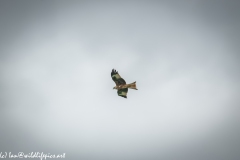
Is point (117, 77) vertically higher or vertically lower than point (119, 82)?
higher

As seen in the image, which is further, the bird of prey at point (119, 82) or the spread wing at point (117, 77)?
the spread wing at point (117, 77)

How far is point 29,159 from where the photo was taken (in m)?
98.7

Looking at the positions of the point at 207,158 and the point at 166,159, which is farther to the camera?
the point at 166,159

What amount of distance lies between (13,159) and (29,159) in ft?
33.3

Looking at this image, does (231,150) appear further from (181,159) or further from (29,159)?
(29,159)

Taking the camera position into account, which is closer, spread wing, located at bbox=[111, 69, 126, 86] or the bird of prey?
the bird of prey

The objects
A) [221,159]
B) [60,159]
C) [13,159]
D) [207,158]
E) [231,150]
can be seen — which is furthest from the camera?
[60,159]

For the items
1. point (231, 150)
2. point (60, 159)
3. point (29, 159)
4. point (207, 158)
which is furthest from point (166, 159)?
point (29, 159)

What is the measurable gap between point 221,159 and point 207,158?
8974 millimetres

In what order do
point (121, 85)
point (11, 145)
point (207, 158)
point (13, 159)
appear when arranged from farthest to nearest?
point (11, 145), point (207, 158), point (13, 159), point (121, 85)

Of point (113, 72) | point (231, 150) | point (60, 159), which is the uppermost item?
point (60, 159)

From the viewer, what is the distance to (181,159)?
355 ft

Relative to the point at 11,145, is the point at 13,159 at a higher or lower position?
lower

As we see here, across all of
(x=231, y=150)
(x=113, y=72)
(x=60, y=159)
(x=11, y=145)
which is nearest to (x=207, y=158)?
(x=231, y=150)
